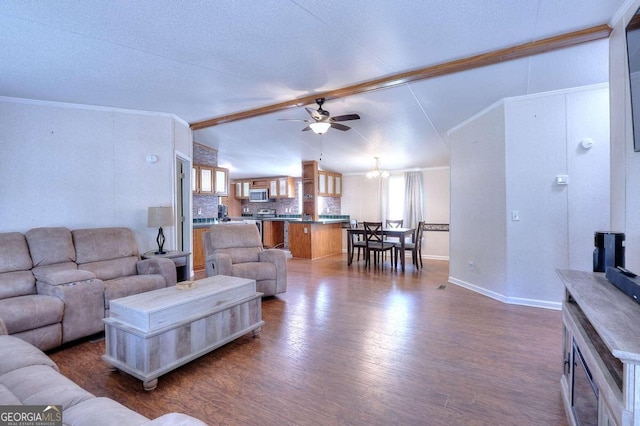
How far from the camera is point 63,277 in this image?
256 cm

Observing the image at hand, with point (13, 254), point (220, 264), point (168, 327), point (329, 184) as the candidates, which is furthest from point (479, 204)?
point (13, 254)

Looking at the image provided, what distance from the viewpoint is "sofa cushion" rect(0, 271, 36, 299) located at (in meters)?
2.50

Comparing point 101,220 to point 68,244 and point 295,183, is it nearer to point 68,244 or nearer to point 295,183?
point 68,244

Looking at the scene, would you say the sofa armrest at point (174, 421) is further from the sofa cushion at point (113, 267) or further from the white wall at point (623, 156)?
the sofa cushion at point (113, 267)

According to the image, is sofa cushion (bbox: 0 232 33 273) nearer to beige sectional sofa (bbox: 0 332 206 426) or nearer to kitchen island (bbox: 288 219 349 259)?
beige sectional sofa (bbox: 0 332 206 426)

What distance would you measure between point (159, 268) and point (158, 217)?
2.63 feet

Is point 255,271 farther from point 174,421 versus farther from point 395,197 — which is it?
point 395,197

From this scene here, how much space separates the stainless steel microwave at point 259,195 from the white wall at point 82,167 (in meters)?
4.83

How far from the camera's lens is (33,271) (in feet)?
9.03

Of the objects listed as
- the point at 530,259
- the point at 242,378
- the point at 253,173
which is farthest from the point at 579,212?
the point at 253,173

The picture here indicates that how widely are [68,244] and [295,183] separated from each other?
641 cm

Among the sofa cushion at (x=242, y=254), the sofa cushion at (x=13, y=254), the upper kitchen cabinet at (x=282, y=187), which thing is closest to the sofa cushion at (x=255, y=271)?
the sofa cushion at (x=242, y=254)

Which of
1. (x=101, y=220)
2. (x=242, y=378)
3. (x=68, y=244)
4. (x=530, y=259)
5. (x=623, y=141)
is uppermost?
(x=623, y=141)

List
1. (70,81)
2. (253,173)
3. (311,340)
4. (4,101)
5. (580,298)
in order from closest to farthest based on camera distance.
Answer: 1. (580,298)
2. (311,340)
3. (70,81)
4. (4,101)
5. (253,173)
